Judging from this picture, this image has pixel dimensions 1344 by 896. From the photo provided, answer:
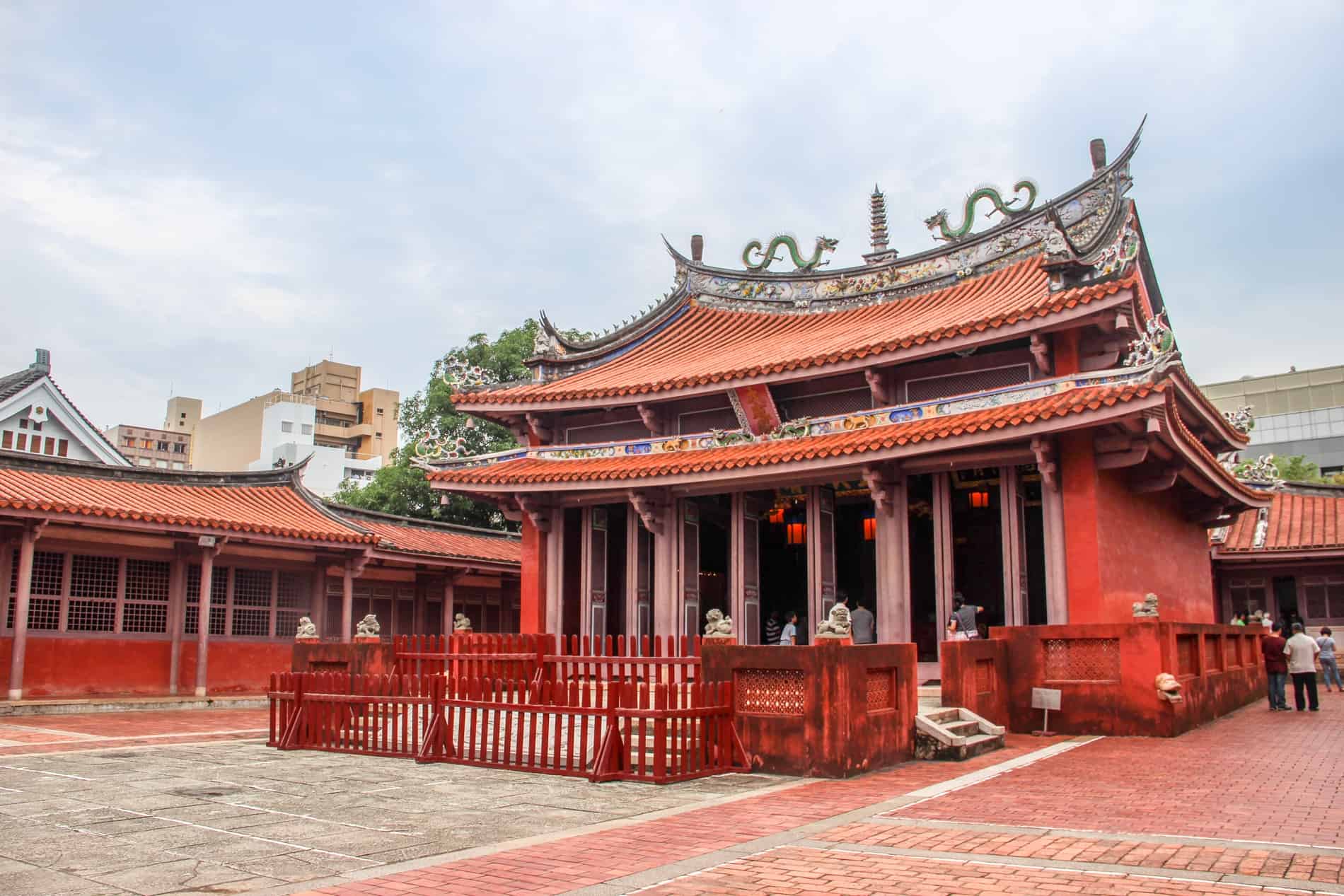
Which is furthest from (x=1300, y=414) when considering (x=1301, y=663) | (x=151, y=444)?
(x=151, y=444)

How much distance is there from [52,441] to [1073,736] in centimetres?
2579

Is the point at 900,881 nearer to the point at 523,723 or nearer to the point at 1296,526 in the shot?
the point at 523,723

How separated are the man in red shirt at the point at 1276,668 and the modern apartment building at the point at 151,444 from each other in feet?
208

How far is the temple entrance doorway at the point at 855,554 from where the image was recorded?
19922mm

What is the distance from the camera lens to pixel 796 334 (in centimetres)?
2008

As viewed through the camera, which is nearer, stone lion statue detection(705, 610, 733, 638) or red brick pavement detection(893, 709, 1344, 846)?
red brick pavement detection(893, 709, 1344, 846)

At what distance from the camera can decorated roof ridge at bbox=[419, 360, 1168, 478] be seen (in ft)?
45.5

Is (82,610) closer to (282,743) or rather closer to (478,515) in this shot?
(282,743)

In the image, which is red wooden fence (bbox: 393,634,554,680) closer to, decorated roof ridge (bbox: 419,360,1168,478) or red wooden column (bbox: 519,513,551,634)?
red wooden column (bbox: 519,513,551,634)

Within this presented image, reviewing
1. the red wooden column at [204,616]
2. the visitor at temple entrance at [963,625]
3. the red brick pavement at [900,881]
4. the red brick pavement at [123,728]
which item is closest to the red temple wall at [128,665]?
the red wooden column at [204,616]

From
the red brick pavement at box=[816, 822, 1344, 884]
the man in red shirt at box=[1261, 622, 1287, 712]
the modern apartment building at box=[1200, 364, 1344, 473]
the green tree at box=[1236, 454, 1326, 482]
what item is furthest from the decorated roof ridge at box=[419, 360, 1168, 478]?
the modern apartment building at box=[1200, 364, 1344, 473]

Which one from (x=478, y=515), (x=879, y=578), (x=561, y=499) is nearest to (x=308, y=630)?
(x=561, y=499)

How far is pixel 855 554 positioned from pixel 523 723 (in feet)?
37.8

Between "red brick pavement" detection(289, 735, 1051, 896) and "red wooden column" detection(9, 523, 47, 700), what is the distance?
46.5ft
